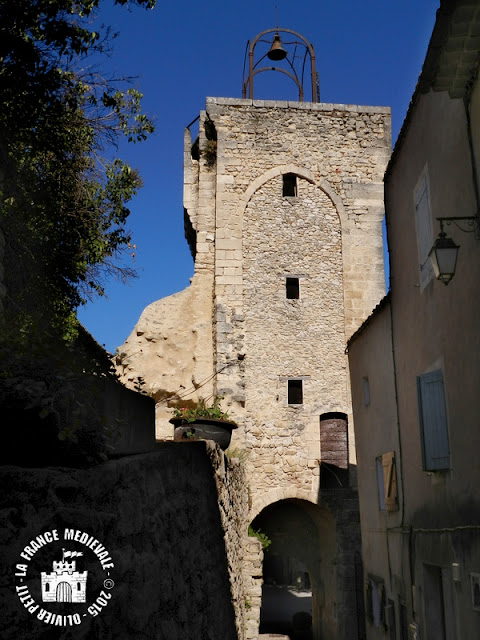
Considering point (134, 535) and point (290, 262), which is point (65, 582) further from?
point (290, 262)

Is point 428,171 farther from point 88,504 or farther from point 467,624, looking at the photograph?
point 88,504

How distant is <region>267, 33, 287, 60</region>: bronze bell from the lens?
19000 mm

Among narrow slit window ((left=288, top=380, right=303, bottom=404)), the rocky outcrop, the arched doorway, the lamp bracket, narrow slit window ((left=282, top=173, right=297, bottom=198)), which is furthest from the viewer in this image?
narrow slit window ((left=282, top=173, right=297, bottom=198))

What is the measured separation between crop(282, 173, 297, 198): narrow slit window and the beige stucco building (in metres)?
9.41

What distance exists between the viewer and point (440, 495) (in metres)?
7.31

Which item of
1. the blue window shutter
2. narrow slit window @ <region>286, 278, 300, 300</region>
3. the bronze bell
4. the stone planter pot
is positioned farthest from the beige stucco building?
the bronze bell

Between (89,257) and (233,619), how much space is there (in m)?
5.43

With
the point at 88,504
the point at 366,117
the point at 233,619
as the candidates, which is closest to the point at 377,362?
the point at 233,619

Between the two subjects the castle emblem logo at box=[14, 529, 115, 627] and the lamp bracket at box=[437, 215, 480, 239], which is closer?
the castle emblem logo at box=[14, 529, 115, 627]

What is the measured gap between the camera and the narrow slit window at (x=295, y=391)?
59.6 ft

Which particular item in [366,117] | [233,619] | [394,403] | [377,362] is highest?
[366,117]

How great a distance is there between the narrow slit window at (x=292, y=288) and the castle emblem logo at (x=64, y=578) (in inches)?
600

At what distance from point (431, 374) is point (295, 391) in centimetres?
1085

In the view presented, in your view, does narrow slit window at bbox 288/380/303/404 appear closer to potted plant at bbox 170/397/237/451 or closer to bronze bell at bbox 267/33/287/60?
potted plant at bbox 170/397/237/451
